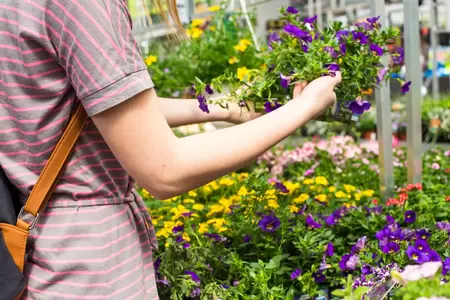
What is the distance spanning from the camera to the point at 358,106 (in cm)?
163

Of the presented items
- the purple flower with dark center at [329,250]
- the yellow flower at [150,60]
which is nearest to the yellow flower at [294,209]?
the purple flower with dark center at [329,250]

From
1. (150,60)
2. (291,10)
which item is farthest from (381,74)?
(150,60)

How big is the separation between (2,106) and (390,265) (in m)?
1.07

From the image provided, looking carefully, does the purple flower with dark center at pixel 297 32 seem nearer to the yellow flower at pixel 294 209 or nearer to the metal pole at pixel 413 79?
the metal pole at pixel 413 79

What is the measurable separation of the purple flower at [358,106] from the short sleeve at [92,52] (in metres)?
0.79

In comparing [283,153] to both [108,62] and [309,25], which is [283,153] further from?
[108,62]

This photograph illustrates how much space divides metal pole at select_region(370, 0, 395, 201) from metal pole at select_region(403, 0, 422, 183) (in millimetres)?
80

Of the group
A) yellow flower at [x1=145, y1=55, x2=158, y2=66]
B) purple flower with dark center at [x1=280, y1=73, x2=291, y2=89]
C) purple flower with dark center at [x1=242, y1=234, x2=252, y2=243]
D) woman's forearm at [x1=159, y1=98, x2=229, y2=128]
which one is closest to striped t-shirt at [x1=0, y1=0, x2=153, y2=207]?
woman's forearm at [x1=159, y1=98, x2=229, y2=128]

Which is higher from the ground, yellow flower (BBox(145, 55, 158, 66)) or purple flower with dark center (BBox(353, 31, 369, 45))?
purple flower with dark center (BBox(353, 31, 369, 45))

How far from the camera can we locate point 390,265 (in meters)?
1.67

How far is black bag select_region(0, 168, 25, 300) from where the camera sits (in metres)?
1.08

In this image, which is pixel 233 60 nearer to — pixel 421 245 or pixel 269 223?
pixel 269 223

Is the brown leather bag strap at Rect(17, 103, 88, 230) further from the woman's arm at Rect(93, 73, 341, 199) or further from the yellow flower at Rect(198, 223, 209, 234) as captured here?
the yellow flower at Rect(198, 223, 209, 234)

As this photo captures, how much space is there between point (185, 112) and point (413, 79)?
3.24 ft
